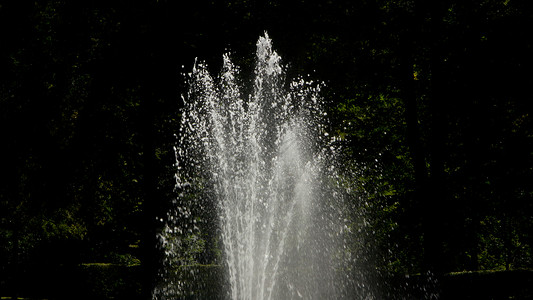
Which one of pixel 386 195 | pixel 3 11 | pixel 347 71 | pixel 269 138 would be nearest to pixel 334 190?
pixel 386 195

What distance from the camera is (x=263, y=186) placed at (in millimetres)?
14500

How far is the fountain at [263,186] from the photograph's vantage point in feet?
45.6

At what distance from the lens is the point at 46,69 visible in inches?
689

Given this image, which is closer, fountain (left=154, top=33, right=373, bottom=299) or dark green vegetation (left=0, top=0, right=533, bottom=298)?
fountain (left=154, top=33, right=373, bottom=299)

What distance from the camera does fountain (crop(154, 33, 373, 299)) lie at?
Answer: 13914mm

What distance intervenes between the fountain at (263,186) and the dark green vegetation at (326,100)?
0.76 meters

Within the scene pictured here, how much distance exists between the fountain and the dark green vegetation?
2.49ft

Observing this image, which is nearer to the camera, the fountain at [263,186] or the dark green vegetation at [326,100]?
the fountain at [263,186]

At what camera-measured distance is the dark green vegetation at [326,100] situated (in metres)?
14.5

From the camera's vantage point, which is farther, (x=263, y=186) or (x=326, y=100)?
(x=326, y=100)

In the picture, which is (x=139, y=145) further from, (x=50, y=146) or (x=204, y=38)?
(x=204, y=38)

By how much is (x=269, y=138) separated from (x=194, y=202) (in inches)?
144

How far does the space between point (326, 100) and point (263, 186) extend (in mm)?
6549

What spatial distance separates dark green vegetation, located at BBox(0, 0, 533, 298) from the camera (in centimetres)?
1450
